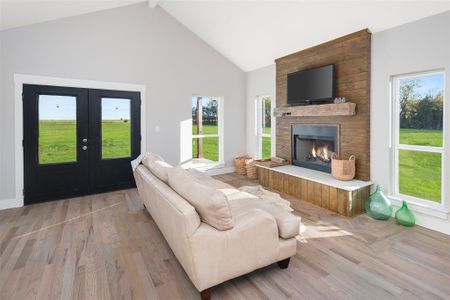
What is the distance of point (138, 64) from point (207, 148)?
8.76ft

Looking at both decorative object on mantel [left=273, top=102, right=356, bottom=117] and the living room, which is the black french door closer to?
the living room

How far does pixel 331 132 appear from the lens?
173 inches

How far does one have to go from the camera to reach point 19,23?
3916 mm

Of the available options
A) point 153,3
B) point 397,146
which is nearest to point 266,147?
point 397,146

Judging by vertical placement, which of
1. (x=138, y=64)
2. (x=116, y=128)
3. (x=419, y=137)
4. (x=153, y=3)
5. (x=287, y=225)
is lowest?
(x=287, y=225)

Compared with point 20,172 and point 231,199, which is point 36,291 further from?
point 20,172

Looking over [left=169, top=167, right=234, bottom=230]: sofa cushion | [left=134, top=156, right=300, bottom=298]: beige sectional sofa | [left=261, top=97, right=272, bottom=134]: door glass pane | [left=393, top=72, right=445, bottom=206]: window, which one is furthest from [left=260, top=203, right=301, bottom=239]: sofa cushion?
[left=261, top=97, right=272, bottom=134]: door glass pane

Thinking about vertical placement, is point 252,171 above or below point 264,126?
below

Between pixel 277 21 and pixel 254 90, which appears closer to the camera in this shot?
pixel 277 21

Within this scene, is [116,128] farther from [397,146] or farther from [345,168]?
[397,146]

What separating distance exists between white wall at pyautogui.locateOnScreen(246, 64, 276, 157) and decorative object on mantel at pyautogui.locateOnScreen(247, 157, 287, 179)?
69 centimetres

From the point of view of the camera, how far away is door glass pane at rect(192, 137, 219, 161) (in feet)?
21.6

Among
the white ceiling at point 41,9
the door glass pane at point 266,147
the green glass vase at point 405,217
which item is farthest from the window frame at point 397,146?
the white ceiling at point 41,9

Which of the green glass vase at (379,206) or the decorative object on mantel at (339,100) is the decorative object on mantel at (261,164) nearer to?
the decorative object on mantel at (339,100)
